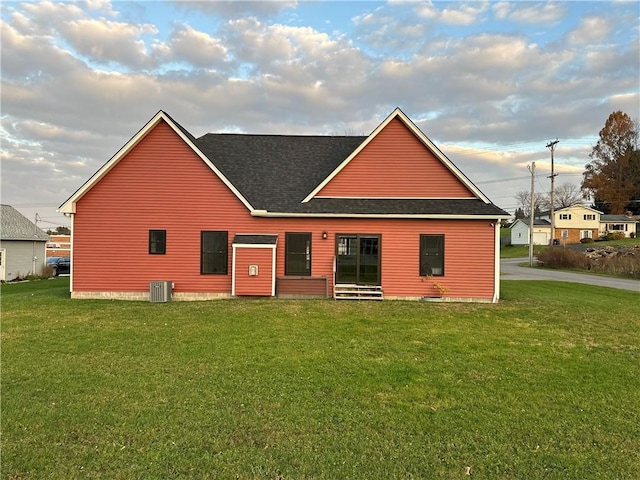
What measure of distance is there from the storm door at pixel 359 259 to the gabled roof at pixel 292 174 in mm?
964

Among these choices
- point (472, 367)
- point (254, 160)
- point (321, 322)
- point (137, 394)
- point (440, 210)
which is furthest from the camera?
point (254, 160)

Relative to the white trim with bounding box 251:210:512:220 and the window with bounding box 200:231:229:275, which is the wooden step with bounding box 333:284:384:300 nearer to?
the white trim with bounding box 251:210:512:220

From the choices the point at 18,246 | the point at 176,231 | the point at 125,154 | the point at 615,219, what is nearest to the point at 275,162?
the point at 176,231

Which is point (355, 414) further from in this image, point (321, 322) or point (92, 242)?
point (92, 242)

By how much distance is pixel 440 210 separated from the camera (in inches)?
538

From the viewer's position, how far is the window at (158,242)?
1385 cm

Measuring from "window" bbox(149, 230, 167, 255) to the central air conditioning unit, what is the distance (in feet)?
3.71

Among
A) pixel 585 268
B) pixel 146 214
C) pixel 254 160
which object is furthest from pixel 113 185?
pixel 585 268

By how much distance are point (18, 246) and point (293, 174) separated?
26818 mm

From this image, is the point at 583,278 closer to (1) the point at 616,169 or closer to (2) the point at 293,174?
(2) the point at 293,174

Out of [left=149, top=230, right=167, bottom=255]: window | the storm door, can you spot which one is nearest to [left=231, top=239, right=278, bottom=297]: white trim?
the storm door

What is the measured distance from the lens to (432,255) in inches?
546

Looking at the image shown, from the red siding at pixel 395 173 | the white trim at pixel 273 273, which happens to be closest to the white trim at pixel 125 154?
the white trim at pixel 273 273

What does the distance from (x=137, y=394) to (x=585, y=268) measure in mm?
32893
